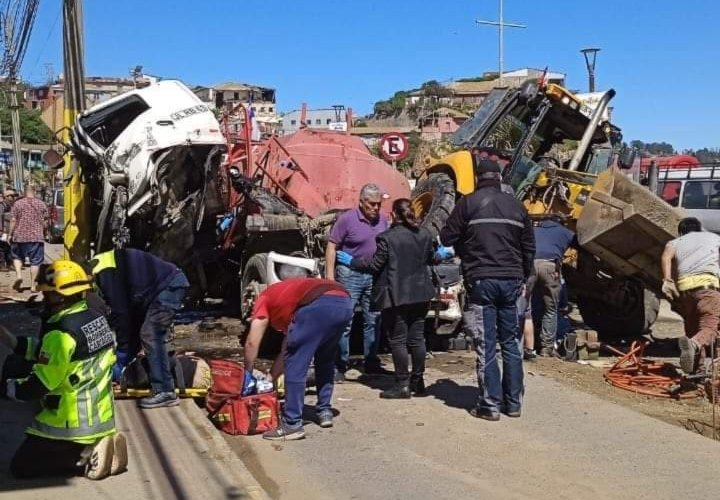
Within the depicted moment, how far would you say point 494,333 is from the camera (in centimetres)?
650

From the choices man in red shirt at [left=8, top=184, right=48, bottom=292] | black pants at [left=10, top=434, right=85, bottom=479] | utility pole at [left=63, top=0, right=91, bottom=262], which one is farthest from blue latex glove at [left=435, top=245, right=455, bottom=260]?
man in red shirt at [left=8, top=184, right=48, bottom=292]

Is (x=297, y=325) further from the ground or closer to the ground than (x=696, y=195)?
closer to the ground

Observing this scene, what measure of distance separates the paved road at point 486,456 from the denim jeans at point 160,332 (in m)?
0.78

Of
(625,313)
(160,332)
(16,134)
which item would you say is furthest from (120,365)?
(16,134)

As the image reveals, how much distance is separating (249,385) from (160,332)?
78 centimetres

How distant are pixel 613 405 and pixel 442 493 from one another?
2.53 metres

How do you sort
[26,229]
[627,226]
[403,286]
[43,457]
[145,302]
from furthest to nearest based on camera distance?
[26,229]
[627,226]
[403,286]
[145,302]
[43,457]

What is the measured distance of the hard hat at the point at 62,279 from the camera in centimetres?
463

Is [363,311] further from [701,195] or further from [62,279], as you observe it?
[701,195]

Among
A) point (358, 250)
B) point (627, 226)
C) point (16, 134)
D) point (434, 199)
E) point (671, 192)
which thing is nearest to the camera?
point (358, 250)

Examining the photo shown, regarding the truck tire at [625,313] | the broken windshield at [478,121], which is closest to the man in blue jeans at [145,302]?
the broken windshield at [478,121]

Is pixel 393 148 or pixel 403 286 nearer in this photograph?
pixel 403 286

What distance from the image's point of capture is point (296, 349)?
575 centimetres

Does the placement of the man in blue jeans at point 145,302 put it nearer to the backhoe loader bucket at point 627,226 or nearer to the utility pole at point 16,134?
the backhoe loader bucket at point 627,226
